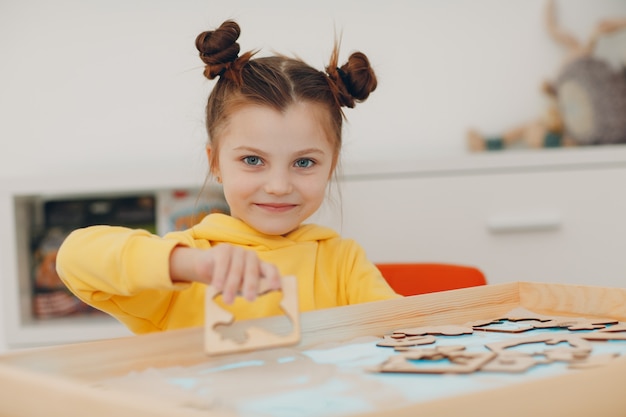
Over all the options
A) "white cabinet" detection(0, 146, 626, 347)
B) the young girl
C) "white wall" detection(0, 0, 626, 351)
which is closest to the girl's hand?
the young girl

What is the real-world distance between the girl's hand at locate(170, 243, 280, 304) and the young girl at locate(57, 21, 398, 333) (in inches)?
8.7

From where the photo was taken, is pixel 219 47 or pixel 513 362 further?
pixel 219 47

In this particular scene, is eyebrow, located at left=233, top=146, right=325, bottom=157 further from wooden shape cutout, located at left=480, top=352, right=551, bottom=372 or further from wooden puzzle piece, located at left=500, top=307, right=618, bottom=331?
wooden shape cutout, located at left=480, top=352, right=551, bottom=372

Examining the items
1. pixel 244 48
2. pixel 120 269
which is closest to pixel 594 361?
pixel 120 269

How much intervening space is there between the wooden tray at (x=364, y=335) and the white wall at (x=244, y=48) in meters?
1.24

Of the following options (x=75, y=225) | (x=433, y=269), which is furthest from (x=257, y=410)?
(x=75, y=225)

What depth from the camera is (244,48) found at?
2.06 m

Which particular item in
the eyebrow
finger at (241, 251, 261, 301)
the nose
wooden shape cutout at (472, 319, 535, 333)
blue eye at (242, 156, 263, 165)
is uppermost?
the eyebrow

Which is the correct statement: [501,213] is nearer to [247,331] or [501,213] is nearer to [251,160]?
[251,160]

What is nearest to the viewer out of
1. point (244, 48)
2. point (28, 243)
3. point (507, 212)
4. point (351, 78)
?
point (351, 78)

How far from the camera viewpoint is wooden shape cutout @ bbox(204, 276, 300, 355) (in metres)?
0.59

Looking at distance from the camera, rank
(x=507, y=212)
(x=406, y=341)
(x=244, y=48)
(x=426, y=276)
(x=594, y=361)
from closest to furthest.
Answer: (x=594, y=361), (x=406, y=341), (x=426, y=276), (x=507, y=212), (x=244, y=48)

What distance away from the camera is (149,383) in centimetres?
59

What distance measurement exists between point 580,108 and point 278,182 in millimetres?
1197
